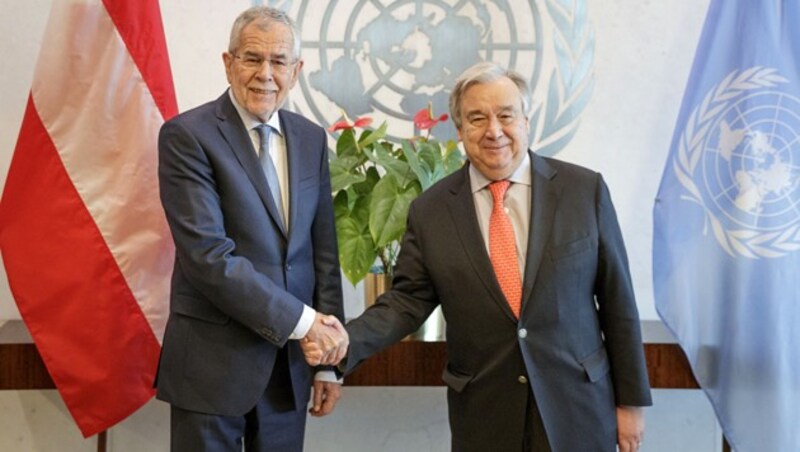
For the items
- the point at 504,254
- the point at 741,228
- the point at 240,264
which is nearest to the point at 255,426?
the point at 240,264

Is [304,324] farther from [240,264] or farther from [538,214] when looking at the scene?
[538,214]

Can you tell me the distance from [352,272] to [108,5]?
977 millimetres

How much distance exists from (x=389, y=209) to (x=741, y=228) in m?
0.99

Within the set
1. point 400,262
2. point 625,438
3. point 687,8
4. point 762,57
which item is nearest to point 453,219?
point 400,262

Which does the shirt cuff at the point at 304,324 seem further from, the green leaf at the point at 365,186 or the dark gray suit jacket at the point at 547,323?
the green leaf at the point at 365,186

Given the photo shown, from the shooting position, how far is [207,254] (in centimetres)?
180

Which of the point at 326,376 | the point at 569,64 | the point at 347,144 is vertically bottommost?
the point at 326,376

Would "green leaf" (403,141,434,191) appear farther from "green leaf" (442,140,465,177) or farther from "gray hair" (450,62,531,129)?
"gray hair" (450,62,531,129)

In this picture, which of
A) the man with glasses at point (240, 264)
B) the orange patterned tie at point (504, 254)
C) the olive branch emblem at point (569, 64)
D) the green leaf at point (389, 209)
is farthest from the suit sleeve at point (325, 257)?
the olive branch emblem at point (569, 64)

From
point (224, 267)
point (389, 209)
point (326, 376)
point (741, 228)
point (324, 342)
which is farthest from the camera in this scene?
point (741, 228)

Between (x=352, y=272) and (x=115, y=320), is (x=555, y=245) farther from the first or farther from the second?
(x=115, y=320)

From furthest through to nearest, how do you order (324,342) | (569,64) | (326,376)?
(569,64), (326,376), (324,342)

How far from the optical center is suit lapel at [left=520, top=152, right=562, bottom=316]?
1.83 m

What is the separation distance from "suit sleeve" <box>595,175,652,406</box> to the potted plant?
0.60 meters
